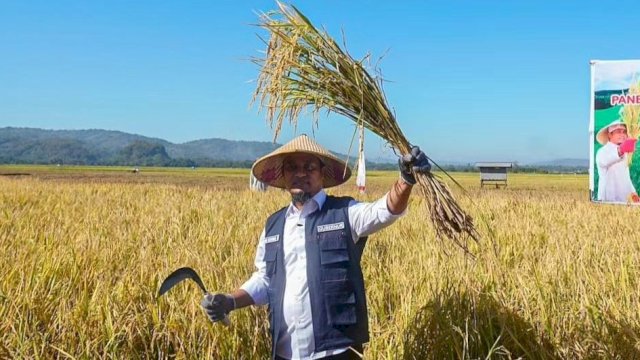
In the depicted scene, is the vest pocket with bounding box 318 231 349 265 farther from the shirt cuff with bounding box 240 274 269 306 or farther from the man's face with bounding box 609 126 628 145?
the man's face with bounding box 609 126 628 145

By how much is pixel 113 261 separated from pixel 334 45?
2.41 meters

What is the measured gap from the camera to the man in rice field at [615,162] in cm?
895

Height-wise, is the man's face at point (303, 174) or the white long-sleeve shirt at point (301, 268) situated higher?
the man's face at point (303, 174)

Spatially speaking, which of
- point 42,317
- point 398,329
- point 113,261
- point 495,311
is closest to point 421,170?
point 398,329

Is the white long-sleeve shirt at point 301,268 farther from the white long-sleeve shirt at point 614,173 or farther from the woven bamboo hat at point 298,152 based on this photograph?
the white long-sleeve shirt at point 614,173

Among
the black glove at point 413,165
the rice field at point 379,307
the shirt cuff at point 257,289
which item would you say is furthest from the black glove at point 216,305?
the black glove at point 413,165

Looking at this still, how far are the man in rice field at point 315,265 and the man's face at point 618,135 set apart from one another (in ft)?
26.5

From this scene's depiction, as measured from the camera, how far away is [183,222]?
6336 mm

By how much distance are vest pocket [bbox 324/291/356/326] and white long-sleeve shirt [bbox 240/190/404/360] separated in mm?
86

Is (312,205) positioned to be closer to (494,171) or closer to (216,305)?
(216,305)

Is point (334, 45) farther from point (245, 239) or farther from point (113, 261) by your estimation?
point (245, 239)

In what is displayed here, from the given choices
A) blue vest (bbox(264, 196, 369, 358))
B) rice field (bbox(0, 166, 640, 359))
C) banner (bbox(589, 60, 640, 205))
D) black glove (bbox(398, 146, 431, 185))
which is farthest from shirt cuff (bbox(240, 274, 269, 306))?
banner (bbox(589, 60, 640, 205))

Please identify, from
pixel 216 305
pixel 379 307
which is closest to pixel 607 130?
pixel 379 307

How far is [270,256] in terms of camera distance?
231 cm
